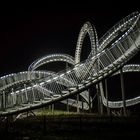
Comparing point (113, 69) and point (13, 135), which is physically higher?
point (113, 69)

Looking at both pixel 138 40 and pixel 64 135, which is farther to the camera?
pixel 138 40

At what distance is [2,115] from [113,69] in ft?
33.0

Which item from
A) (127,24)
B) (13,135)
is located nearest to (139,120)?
(13,135)

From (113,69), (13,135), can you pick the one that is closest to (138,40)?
(113,69)

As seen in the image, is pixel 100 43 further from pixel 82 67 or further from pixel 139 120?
pixel 139 120

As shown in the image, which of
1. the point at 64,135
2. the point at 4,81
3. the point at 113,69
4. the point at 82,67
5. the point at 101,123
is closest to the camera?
the point at 64,135

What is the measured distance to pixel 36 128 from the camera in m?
19.9

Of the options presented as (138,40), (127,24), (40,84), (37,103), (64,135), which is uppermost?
(127,24)

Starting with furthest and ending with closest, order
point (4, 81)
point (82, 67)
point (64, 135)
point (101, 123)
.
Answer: point (4, 81) < point (82, 67) < point (101, 123) < point (64, 135)

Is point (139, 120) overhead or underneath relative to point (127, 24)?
underneath

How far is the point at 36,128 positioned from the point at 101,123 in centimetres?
407

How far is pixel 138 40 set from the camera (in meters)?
26.1

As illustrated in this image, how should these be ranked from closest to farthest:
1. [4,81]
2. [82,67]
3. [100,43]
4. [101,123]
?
[101,123], [82,67], [100,43], [4,81]

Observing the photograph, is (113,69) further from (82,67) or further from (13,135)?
(13,135)
